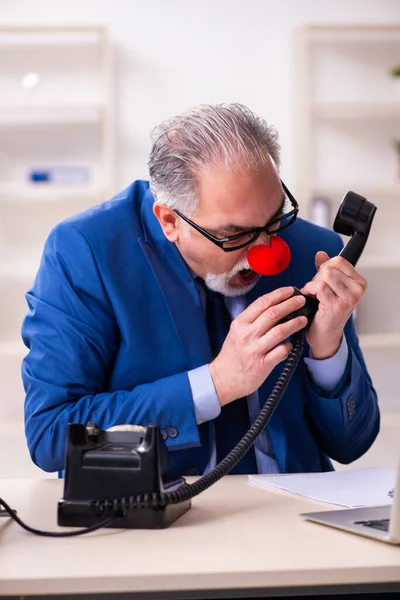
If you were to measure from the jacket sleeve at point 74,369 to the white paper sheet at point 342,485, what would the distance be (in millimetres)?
182

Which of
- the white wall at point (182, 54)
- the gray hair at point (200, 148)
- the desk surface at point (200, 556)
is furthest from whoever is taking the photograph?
the white wall at point (182, 54)

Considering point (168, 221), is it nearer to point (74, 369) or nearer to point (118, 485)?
point (74, 369)

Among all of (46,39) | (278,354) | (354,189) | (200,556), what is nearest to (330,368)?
(278,354)

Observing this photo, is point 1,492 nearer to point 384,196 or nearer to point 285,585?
point 285,585

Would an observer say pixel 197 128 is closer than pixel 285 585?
No

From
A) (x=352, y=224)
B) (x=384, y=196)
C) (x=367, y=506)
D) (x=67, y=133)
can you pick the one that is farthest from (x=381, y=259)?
(x=367, y=506)

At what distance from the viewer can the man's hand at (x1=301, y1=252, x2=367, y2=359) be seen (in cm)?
150

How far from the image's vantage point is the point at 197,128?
5.28 ft

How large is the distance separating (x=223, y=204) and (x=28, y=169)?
8.12 ft

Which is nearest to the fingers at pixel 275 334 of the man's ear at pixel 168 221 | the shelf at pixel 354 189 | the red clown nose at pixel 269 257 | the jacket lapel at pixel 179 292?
the red clown nose at pixel 269 257

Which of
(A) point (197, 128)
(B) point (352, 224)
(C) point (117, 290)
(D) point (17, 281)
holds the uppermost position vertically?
(A) point (197, 128)

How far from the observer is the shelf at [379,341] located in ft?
11.9

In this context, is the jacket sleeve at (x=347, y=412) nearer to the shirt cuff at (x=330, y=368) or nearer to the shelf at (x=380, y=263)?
the shirt cuff at (x=330, y=368)

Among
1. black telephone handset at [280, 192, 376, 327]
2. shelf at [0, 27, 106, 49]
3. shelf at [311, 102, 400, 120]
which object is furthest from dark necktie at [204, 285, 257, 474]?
shelf at [0, 27, 106, 49]
